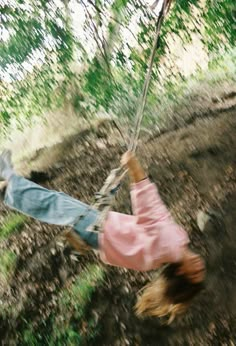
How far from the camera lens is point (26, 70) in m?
4.86

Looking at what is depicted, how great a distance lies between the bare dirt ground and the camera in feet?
9.29

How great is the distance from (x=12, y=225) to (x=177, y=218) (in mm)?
2042

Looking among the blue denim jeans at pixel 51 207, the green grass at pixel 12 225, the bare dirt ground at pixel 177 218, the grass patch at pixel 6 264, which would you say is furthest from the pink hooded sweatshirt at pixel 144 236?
the green grass at pixel 12 225

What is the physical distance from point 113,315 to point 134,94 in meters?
3.00

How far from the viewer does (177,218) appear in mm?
3562

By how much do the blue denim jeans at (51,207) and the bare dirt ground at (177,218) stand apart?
1.21 m

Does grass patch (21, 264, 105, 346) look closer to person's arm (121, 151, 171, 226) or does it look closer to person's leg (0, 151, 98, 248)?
person's leg (0, 151, 98, 248)

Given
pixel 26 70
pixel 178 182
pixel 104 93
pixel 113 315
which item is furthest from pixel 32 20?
pixel 113 315

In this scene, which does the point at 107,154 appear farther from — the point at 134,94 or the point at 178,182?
the point at 178,182

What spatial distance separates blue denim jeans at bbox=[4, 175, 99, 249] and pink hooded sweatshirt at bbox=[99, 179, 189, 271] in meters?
0.12

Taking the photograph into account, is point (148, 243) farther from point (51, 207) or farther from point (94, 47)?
point (94, 47)

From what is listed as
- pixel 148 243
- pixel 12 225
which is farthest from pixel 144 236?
pixel 12 225

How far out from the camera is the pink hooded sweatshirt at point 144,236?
76.3 inches

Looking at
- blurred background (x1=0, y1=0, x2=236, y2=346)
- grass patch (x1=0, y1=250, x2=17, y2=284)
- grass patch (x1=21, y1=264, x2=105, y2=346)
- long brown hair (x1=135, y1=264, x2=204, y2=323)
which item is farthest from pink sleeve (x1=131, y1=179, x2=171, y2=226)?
grass patch (x1=0, y1=250, x2=17, y2=284)
